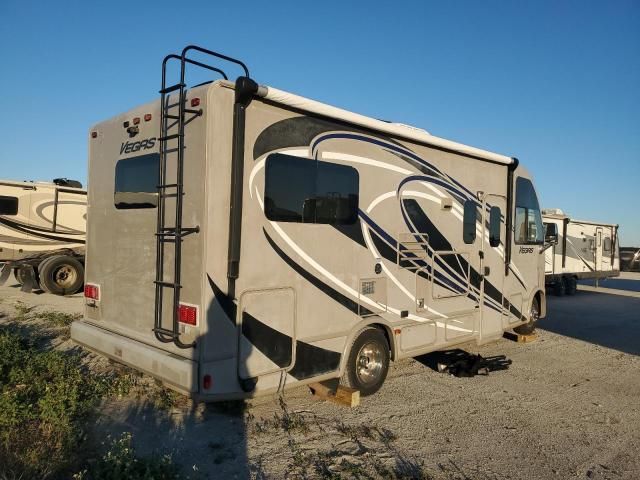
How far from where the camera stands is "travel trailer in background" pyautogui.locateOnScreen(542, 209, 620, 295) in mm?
16828

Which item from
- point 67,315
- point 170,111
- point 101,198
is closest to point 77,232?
point 67,315

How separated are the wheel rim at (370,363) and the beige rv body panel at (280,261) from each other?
0.71 ft

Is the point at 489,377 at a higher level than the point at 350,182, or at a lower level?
lower

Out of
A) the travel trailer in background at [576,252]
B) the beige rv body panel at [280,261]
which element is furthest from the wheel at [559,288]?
the beige rv body panel at [280,261]

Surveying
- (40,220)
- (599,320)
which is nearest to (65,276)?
(40,220)

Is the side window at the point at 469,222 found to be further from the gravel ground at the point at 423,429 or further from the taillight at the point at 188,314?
the taillight at the point at 188,314

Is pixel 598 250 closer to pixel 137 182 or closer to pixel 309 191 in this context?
pixel 309 191

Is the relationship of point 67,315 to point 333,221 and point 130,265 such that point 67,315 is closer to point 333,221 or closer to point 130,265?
point 130,265

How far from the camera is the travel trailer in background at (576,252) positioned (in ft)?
55.2

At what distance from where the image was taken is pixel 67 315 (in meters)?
9.42

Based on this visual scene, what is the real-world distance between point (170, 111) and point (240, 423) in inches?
115

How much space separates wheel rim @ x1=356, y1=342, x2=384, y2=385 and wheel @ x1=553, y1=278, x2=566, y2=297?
44.1ft

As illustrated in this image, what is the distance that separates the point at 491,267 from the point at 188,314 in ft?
15.7

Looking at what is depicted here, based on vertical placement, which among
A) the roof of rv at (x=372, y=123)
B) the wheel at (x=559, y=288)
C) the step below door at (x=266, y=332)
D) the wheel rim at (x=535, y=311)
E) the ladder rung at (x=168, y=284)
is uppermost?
the roof of rv at (x=372, y=123)
